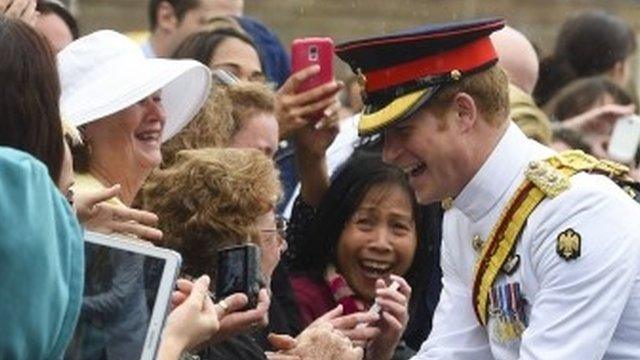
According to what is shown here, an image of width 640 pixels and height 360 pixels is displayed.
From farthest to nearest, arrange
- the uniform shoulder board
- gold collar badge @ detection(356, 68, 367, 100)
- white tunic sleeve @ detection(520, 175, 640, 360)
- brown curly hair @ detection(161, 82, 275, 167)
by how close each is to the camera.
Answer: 1. brown curly hair @ detection(161, 82, 275, 167)
2. gold collar badge @ detection(356, 68, 367, 100)
3. the uniform shoulder board
4. white tunic sleeve @ detection(520, 175, 640, 360)

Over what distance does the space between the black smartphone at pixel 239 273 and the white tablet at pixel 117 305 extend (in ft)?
3.34

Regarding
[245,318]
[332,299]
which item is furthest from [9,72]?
[332,299]

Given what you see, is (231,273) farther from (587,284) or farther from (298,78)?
(298,78)

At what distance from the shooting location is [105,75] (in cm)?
660

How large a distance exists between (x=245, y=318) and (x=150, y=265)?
96cm

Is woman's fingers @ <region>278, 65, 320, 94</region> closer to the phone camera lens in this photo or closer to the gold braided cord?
the phone camera lens

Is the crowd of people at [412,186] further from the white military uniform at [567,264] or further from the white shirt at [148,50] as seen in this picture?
the white shirt at [148,50]

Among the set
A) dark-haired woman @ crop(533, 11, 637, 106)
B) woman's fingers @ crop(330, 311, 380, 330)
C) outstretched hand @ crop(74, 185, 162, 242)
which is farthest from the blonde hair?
dark-haired woman @ crop(533, 11, 637, 106)

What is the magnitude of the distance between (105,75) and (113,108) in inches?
6.4

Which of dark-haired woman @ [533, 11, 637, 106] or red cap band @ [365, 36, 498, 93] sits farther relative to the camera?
dark-haired woman @ [533, 11, 637, 106]

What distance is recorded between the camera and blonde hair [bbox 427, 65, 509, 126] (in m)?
6.62

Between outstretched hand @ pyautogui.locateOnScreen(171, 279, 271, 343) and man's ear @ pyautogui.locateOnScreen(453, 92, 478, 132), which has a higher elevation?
man's ear @ pyautogui.locateOnScreen(453, 92, 478, 132)

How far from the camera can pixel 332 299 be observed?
7.92 meters

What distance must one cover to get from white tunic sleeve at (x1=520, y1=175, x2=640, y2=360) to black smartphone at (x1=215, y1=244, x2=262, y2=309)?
767mm
